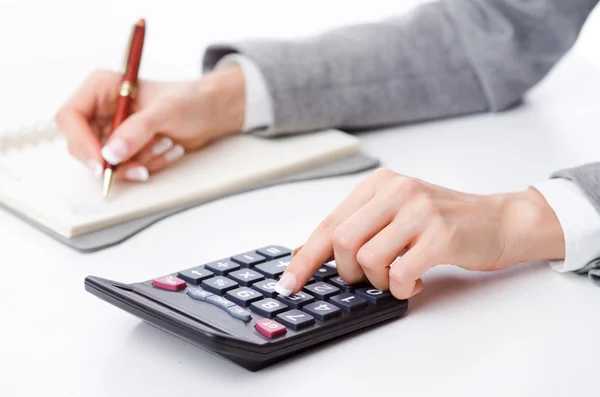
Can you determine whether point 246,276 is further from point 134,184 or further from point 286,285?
point 134,184

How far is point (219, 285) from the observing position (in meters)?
0.62

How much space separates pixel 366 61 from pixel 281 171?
0.22 m

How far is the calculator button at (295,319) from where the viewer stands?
1.86ft

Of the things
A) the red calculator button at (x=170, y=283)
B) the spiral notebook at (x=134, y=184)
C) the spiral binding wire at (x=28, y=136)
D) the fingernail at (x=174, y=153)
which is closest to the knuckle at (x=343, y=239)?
the red calculator button at (x=170, y=283)

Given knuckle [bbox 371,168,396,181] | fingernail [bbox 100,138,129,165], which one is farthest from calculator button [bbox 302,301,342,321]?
fingernail [bbox 100,138,129,165]

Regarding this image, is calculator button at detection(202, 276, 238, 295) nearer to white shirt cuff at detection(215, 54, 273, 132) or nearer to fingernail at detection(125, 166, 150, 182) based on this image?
fingernail at detection(125, 166, 150, 182)

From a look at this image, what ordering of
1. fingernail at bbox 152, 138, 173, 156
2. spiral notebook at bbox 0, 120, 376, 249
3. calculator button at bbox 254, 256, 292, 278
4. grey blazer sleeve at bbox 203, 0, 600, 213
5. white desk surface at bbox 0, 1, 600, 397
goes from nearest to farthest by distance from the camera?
white desk surface at bbox 0, 1, 600, 397
calculator button at bbox 254, 256, 292, 278
spiral notebook at bbox 0, 120, 376, 249
fingernail at bbox 152, 138, 173, 156
grey blazer sleeve at bbox 203, 0, 600, 213

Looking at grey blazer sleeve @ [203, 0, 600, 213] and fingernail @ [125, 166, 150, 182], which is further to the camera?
grey blazer sleeve @ [203, 0, 600, 213]

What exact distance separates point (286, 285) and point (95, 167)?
340mm

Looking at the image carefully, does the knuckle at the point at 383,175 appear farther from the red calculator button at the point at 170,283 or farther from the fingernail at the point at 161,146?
the fingernail at the point at 161,146

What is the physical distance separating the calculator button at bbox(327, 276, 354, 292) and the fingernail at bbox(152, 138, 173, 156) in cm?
34

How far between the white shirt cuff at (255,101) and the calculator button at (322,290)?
1.32ft

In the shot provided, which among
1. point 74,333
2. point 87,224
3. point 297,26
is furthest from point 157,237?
point 297,26

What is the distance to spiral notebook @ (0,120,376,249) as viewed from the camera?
80 centimetres
